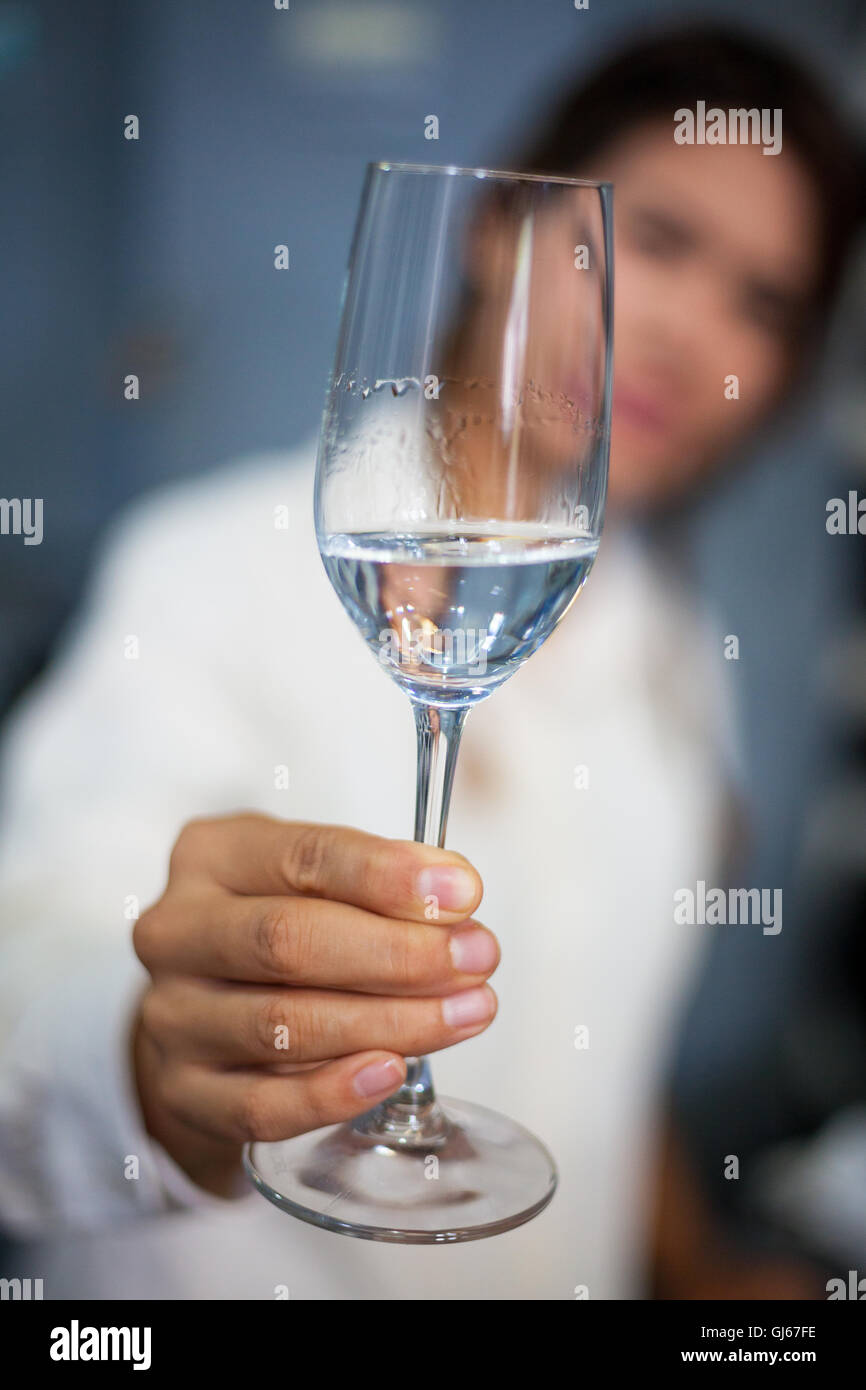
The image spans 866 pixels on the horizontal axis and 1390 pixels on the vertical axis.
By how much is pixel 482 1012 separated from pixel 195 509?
2.79 ft

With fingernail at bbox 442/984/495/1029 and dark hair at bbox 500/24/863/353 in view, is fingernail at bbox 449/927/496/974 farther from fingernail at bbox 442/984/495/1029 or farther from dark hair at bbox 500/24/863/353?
dark hair at bbox 500/24/863/353

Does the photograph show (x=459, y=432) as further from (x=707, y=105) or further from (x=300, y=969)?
(x=707, y=105)

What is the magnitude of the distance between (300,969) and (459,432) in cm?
17

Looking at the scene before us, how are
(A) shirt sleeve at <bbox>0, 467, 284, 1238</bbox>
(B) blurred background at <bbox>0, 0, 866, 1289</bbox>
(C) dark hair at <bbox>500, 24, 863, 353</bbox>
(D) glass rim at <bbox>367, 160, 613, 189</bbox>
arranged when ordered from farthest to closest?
(B) blurred background at <bbox>0, 0, 866, 1289</bbox> → (C) dark hair at <bbox>500, 24, 863, 353</bbox> → (A) shirt sleeve at <bbox>0, 467, 284, 1238</bbox> → (D) glass rim at <bbox>367, 160, 613, 189</bbox>

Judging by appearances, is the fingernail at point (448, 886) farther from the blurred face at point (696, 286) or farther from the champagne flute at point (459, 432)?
the blurred face at point (696, 286)

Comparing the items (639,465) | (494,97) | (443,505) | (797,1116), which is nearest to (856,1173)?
(639,465)

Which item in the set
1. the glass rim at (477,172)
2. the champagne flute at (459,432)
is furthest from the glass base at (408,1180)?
the glass rim at (477,172)

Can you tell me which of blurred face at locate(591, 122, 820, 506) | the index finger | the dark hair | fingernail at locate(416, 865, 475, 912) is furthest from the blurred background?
fingernail at locate(416, 865, 475, 912)

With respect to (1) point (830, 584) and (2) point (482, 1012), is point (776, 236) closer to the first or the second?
(2) point (482, 1012)

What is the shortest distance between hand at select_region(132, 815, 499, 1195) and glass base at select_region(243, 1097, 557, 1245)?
1 cm

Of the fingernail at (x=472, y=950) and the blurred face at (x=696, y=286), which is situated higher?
the blurred face at (x=696, y=286)

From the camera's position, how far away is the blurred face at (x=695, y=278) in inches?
36.3

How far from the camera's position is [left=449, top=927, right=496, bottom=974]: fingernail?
0.33 m

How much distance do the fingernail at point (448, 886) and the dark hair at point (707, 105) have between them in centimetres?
83
